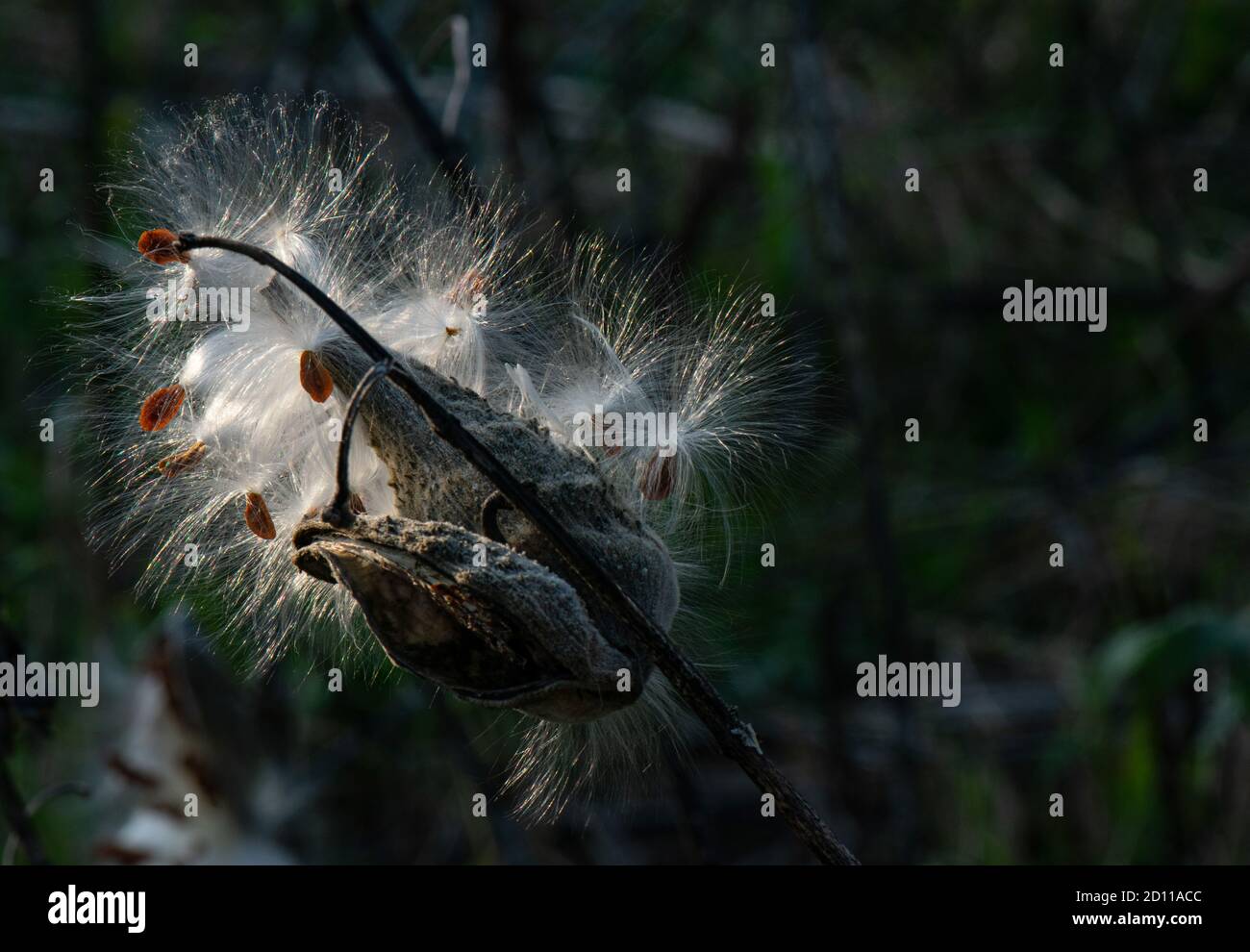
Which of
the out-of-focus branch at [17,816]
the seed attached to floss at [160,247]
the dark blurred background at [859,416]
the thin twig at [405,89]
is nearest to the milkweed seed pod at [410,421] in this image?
the seed attached to floss at [160,247]

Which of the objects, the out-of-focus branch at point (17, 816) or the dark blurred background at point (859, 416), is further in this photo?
the dark blurred background at point (859, 416)

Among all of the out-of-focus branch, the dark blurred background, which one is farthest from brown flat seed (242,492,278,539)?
the dark blurred background

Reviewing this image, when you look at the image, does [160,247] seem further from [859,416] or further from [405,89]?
[859,416]

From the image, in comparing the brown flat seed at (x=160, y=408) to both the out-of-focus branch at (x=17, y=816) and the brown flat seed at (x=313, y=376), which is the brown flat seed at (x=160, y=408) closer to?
the brown flat seed at (x=313, y=376)

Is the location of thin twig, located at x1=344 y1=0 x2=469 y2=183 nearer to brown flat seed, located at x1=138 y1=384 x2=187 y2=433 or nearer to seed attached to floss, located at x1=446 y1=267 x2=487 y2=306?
seed attached to floss, located at x1=446 y1=267 x2=487 y2=306

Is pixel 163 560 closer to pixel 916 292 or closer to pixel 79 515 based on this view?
pixel 79 515
